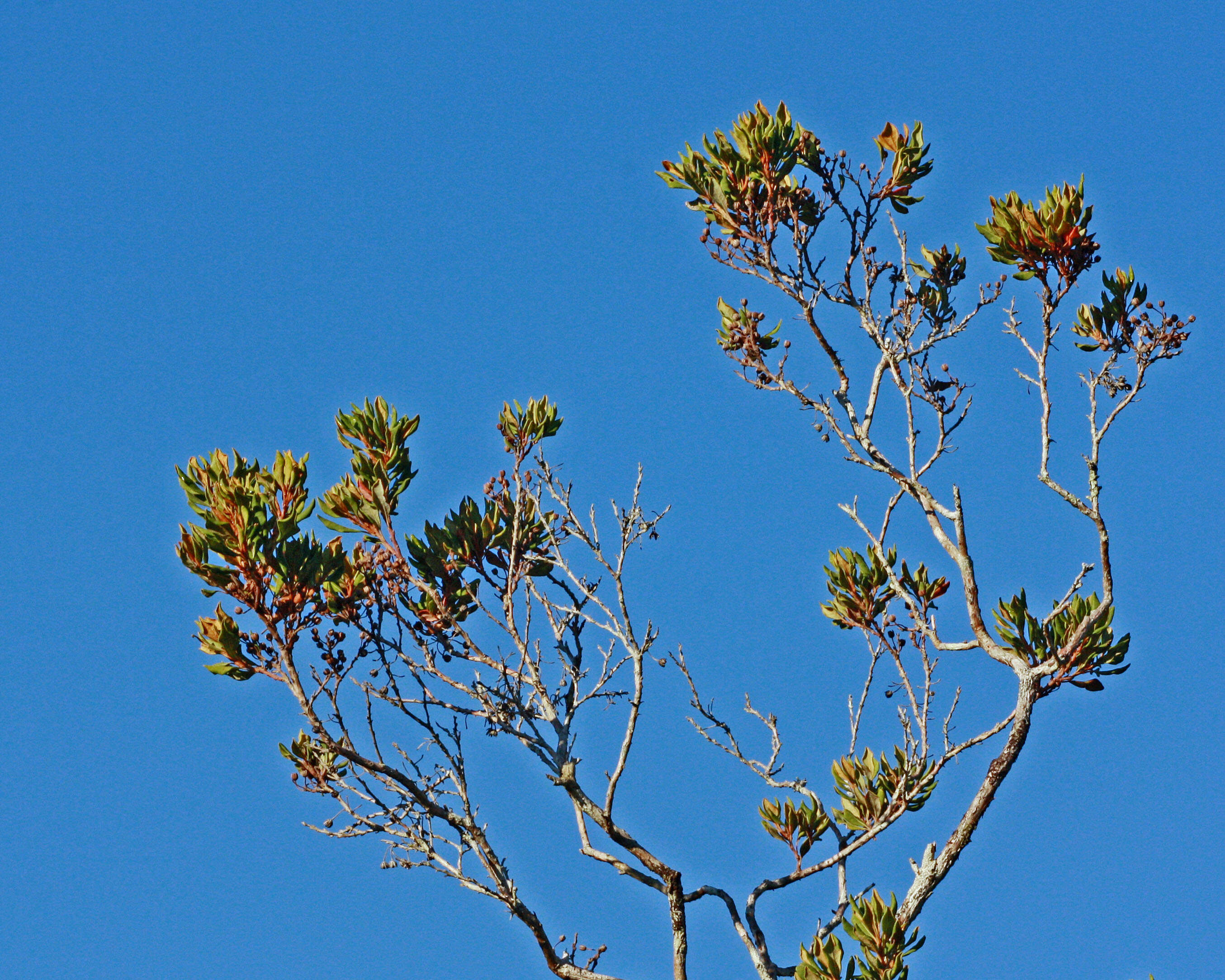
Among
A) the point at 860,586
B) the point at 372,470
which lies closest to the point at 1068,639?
the point at 860,586

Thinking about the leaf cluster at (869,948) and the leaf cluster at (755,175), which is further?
the leaf cluster at (755,175)

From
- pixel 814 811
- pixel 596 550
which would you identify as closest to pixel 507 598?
pixel 596 550

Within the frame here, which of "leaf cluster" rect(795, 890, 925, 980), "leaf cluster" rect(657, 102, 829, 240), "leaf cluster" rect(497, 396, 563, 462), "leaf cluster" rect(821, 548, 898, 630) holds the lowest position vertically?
"leaf cluster" rect(795, 890, 925, 980)

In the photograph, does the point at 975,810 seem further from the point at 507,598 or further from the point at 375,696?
the point at 375,696

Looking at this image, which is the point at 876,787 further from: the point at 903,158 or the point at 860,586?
the point at 903,158

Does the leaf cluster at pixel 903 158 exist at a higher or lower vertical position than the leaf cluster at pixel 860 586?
higher

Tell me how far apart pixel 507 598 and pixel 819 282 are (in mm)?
3039

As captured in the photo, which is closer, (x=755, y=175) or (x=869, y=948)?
(x=869, y=948)

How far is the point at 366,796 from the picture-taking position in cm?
752

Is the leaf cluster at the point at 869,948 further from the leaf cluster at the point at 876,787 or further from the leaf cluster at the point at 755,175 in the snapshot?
the leaf cluster at the point at 755,175

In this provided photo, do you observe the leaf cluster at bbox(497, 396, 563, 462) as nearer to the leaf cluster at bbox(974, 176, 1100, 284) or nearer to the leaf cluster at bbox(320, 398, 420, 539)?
the leaf cluster at bbox(320, 398, 420, 539)

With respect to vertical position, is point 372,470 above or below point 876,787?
above

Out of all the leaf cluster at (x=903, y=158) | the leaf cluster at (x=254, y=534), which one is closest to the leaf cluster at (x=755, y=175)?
the leaf cluster at (x=903, y=158)

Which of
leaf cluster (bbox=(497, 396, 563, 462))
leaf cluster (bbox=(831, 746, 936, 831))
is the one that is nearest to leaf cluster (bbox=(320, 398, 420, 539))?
leaf cluster (bbox=(497, 396, 563, 462))
